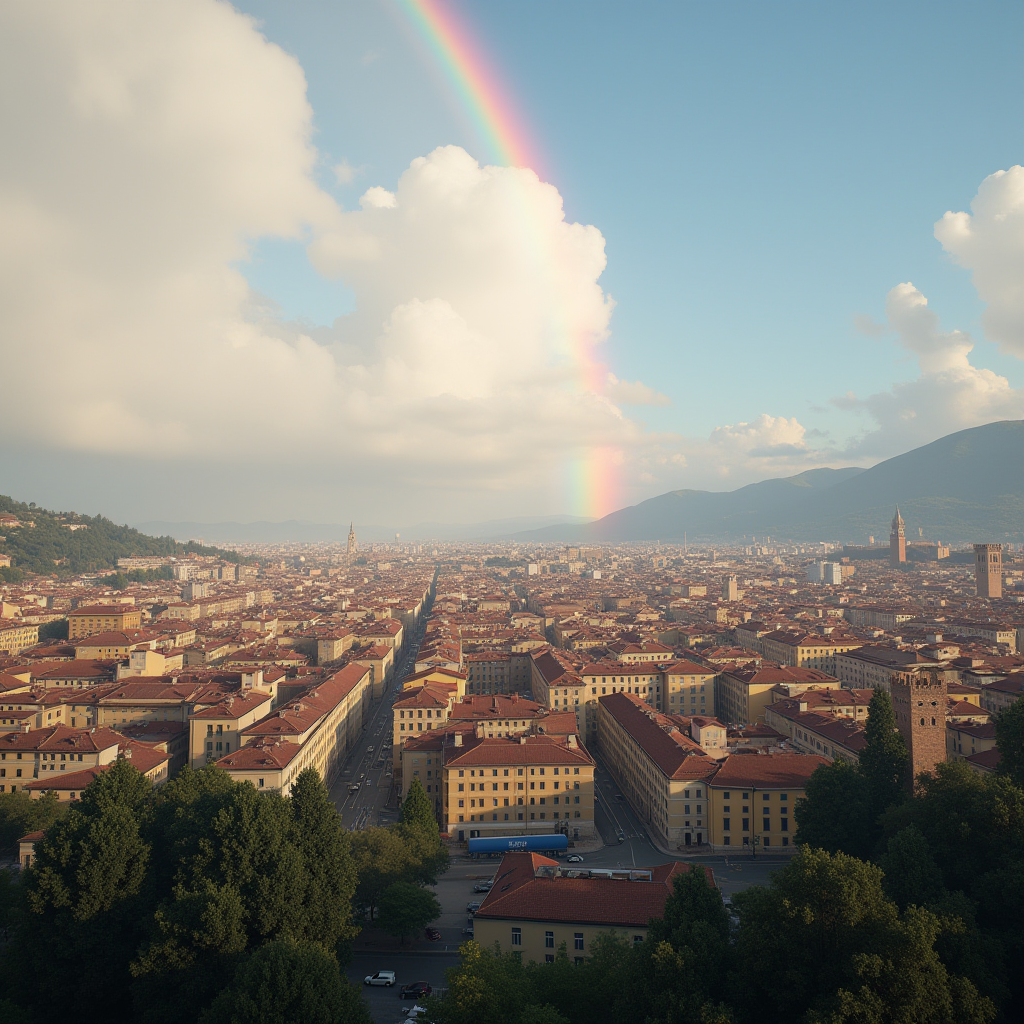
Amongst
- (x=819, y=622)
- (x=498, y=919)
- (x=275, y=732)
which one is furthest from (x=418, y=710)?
(x=819, y=622)

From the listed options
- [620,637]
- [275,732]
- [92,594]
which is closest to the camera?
[275,732]

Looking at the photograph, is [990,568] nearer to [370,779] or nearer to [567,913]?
[370,779]

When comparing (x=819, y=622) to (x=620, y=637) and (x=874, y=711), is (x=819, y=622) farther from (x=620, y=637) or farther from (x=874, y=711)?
(x=874, y=711)

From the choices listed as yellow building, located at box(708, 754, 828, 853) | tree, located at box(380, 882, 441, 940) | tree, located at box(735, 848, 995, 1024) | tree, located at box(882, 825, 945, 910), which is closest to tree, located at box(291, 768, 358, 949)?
tree, located at box(380, 882, 441, 940)

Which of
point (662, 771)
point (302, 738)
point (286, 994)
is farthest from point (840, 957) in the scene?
point (302, 738)

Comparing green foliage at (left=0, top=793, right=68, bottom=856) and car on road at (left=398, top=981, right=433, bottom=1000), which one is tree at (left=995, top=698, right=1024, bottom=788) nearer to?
car on road at (left=398, top=981, right=433, bottom=1000)

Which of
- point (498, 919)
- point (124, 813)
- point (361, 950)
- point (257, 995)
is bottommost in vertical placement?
point (361, 950)

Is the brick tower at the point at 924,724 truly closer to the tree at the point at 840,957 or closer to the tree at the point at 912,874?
the tree at the point at 912,874
